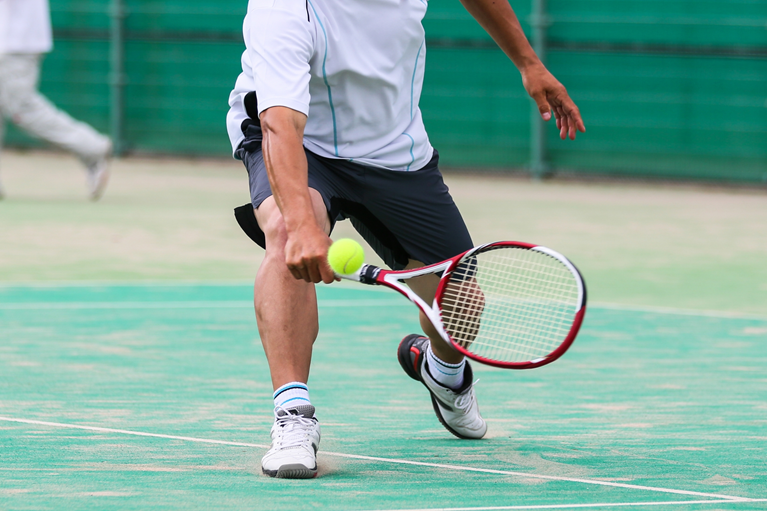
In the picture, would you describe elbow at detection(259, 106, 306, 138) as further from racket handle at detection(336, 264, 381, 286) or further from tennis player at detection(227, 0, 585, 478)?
racket handle at detection(336, 264, 381, 286)

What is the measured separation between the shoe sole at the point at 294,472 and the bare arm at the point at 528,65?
1.38m

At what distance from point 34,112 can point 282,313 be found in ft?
23.8

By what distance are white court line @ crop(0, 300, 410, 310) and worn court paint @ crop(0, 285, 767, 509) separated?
9 cm

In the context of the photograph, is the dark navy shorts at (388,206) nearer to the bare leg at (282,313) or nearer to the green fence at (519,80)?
the bare leg at (282,313)

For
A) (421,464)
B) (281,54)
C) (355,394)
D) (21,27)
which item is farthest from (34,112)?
(421,464)

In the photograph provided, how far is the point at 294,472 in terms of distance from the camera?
3.25 m

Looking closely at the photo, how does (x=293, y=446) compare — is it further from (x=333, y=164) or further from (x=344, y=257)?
(x=333, y=164)

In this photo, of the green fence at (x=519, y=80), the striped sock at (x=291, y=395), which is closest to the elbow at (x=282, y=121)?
the striped sock at (x=291, y=395)

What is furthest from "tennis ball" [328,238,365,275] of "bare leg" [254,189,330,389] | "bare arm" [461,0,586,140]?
"bare arm" [461,0,586,140]

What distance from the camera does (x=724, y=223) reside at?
10.0 meters

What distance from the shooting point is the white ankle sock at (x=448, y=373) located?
383 cm

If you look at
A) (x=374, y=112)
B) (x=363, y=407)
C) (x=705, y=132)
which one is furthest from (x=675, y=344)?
(x=705, y=132)

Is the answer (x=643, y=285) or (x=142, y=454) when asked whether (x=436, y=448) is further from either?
(x=643, y=285)

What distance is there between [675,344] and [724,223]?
191 inches
